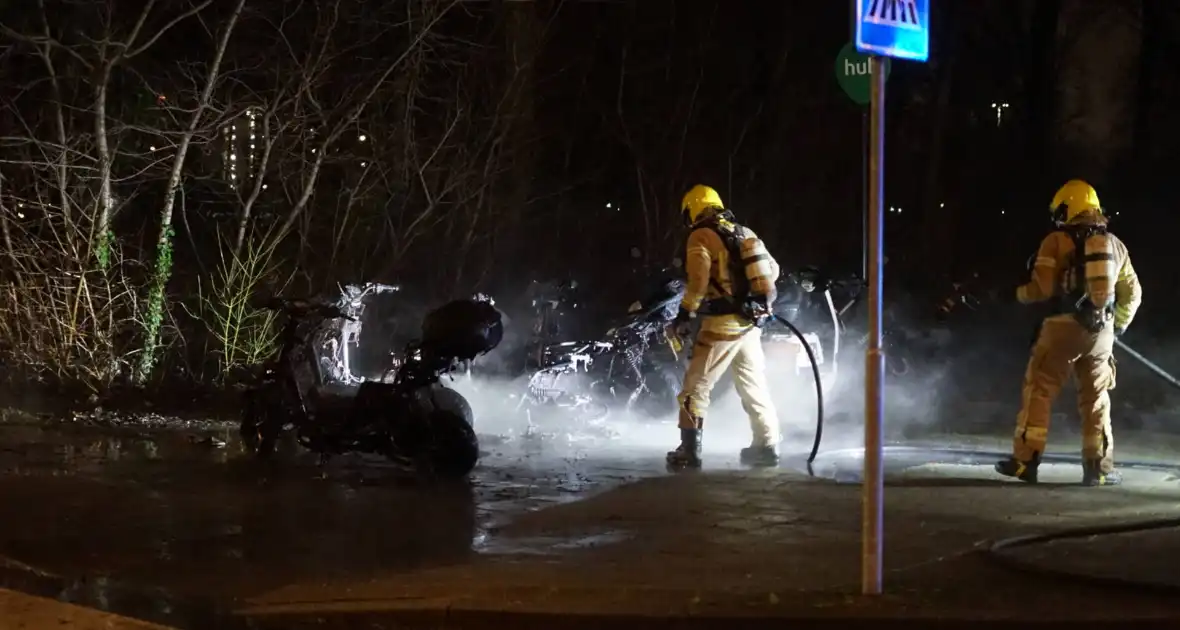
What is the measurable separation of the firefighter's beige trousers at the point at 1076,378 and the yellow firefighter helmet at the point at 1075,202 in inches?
30.8

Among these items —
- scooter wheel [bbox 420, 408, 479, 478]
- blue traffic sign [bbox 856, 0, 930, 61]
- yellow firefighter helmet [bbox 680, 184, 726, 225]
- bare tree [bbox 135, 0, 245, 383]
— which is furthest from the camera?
bare tree [bbox 135, 0, 245, 383]

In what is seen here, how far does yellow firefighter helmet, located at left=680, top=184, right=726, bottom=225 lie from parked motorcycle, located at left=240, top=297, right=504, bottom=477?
1765 millimetres

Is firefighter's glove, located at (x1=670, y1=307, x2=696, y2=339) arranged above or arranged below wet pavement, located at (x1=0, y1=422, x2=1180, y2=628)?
above

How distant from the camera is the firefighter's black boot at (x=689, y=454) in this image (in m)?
9.53

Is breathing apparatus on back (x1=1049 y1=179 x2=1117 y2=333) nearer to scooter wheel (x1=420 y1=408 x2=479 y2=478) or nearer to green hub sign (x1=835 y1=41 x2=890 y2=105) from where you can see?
green hub sign (x1=835 y1=41 x2=890 y2=105)

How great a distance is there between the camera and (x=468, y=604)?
18.4 ft

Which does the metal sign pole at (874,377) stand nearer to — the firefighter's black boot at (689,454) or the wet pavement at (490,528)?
the wet pavement at (490,528)

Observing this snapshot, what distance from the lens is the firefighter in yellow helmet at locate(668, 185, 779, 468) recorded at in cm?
945

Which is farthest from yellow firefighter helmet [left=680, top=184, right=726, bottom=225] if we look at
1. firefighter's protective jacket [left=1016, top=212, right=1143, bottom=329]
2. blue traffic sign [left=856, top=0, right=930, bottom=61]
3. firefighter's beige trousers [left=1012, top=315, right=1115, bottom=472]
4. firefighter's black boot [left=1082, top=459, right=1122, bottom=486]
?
blue traffic sign [left=856, top=0, right=930, bottom=61]

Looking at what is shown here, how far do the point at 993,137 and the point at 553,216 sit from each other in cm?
874

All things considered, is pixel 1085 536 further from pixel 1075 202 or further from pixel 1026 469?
pixel 1075 202

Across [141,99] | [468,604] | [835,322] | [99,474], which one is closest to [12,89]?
[141,99]

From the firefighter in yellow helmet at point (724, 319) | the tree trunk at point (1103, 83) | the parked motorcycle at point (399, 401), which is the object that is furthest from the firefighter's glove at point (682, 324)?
the tree trunk at point (1103, 83)

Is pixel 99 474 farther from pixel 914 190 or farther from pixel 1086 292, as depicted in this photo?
pixel 914 190
